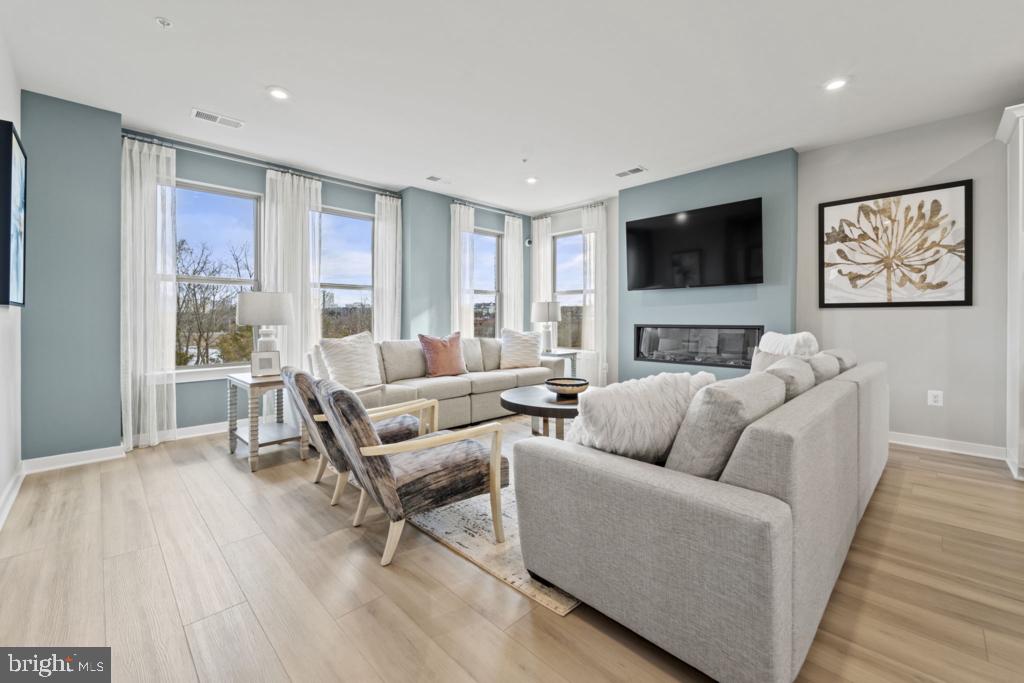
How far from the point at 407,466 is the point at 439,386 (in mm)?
2124

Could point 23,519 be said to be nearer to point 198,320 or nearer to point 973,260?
point 198,320

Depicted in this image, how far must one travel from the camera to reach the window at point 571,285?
20.8 ft

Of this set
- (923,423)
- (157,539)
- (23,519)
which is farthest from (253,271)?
(923,423)

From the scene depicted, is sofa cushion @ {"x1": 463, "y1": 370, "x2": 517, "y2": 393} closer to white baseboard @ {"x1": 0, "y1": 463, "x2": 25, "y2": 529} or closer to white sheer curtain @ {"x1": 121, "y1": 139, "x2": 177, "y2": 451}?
white sheer curtain @ {"x1": 121, "y1": 139, "x2": 177, "y2": 451}

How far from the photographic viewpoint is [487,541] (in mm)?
2137

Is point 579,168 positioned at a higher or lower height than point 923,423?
higher

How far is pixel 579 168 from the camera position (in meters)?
4.71

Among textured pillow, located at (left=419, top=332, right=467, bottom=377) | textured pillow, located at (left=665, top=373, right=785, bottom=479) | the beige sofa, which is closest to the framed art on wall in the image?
the beige sofa

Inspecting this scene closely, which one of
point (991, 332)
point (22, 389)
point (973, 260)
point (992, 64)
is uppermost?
point (992, 64)

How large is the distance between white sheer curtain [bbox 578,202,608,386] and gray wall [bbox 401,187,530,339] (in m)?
1.87

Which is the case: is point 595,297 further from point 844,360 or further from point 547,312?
point 844,360

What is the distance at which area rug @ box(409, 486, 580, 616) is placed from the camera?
1.71m

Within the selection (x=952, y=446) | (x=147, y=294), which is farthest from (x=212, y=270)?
(x=952, y=446)

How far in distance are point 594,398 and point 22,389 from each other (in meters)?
4.02
